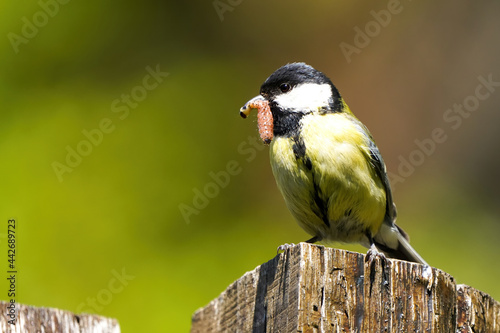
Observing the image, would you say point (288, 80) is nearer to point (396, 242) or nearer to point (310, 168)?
point (310, 168)

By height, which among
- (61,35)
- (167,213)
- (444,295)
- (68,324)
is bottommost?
(68,324)

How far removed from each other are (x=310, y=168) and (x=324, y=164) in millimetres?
79

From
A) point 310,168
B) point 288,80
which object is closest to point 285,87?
point 288,80

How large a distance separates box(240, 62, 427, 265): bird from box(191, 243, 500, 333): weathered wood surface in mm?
1235

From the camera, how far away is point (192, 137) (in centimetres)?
452

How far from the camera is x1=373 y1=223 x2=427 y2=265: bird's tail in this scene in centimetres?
380

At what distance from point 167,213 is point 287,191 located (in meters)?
1.15

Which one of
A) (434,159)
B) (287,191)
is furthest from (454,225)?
(287,191)

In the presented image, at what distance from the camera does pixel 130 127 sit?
4500mm

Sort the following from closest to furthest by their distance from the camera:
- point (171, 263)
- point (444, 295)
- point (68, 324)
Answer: point (444, 295) < point (68, 324) < point (171, 263)

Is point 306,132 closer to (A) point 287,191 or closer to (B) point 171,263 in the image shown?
(A) point 287,191

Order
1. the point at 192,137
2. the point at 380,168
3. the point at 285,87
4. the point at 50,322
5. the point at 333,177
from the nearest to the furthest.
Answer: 1. the point at 50,322
2. the point at 333,177
3. the point at 380,168
4. the point at 285,87
5. the point at 192,137

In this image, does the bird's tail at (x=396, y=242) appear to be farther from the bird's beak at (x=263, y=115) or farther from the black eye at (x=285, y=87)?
the black eye at (x=285, y=87)

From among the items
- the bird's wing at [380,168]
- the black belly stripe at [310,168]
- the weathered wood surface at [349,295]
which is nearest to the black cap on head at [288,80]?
the bird's wing at [380,168]
